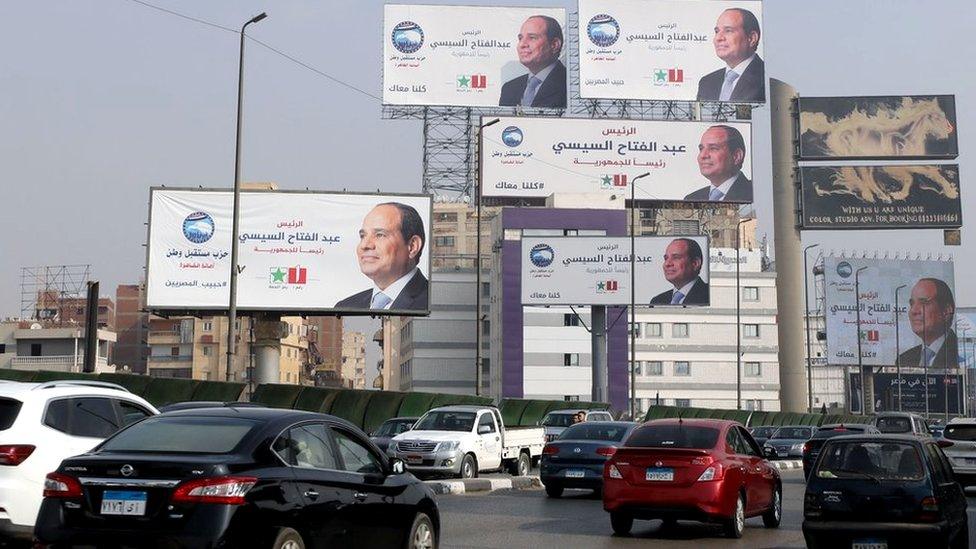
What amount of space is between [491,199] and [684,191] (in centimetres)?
1414

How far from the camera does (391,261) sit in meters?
54.7

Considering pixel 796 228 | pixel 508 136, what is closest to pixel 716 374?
pixel 796 228

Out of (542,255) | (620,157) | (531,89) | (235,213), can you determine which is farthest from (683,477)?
(620,157)

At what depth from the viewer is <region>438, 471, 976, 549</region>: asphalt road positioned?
14930 millimetres

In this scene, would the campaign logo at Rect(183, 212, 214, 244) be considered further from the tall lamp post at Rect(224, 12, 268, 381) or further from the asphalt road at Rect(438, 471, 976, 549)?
the asphalt road at Rect(438, 471, 976, 549)

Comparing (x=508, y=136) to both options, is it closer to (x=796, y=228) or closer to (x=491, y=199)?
(x=491, y=199)

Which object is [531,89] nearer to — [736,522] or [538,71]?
[538,71]

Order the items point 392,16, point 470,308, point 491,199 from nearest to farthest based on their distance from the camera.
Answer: point 392,16 → point 491,199 → point 470,308

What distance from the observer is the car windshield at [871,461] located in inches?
505

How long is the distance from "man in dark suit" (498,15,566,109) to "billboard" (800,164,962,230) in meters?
17.7

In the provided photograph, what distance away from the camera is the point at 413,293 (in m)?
55.0

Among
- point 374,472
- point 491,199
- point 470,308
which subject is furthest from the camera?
point 470,308

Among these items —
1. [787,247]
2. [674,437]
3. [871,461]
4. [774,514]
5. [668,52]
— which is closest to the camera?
[871,461]

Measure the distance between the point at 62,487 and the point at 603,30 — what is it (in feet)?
265
